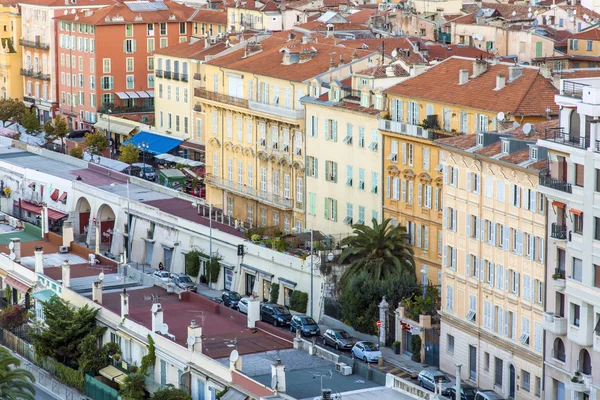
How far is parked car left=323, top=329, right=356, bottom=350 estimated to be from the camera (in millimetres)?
91500

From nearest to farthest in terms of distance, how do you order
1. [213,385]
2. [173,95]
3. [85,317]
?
[213,385] < [85,317] < [173,95]

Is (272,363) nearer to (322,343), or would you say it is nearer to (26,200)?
(322,343)

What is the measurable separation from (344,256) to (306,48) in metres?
26.0

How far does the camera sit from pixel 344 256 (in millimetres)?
A: 97438

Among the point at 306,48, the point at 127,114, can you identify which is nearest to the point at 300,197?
the point at 306,48

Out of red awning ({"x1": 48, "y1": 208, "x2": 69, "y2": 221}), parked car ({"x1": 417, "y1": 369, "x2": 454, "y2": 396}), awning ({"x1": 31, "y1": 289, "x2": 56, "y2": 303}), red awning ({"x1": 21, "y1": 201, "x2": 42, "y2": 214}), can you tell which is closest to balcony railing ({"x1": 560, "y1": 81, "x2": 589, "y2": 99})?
parked car ({"x1": 417, "y1": 369, "x2": 454, "y2": 396})

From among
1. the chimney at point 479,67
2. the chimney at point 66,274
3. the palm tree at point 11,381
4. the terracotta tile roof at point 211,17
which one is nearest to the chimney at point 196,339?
the palm tree at point 11,381

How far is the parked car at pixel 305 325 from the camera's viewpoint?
94.7m

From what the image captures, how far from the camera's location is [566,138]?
257ft

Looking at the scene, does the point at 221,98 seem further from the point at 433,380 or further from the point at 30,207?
the point at 433,380

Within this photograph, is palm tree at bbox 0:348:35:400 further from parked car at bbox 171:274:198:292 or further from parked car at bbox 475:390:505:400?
parked car at bbox 171:274:198:292

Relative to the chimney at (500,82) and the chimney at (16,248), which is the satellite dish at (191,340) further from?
the chimney at (500,82)

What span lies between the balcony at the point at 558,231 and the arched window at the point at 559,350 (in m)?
5.03

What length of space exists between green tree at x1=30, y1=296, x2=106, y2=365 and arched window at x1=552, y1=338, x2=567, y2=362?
2418 cm
